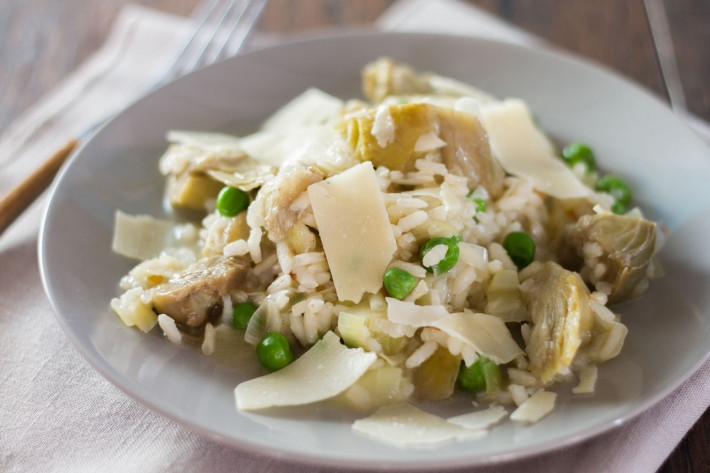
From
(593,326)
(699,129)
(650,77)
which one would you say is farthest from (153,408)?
(650,77)

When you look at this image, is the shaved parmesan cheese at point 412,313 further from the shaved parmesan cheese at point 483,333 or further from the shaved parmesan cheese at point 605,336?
the shaved parmesan cheese at point 605,336

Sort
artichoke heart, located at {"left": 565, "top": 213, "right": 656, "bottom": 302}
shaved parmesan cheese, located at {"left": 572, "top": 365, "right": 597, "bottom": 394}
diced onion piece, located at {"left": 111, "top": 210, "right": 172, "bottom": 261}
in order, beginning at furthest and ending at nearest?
diced onion piece, located at {"left": 111, "top": 210, "right": 172, "bottom": 261} < artichoke heart, located at {"left": 565, "top": 213, "right": 656, "bottom": 302} < shaved parmesan cheese, located at {"left": 572, "top": 365, "right": 597, "bottom": 394}

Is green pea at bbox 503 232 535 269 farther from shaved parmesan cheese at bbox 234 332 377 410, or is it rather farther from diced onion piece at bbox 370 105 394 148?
shaved parmesan cheese at bbox 234 332 377 410

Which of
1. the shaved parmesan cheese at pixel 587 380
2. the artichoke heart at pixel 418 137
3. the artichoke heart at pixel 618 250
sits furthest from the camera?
the artichoke heart at pixel 418 137

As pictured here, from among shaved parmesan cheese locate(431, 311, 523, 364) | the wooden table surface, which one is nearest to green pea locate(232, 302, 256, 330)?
shaved parmesan cheese locate(431, 311, 523, 364)

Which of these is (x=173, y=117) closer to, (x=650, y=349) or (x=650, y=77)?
(x=650, y=349)

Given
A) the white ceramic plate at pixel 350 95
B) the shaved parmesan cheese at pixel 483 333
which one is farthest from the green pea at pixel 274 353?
the shaved parmesan cheese at pixel 483 333
